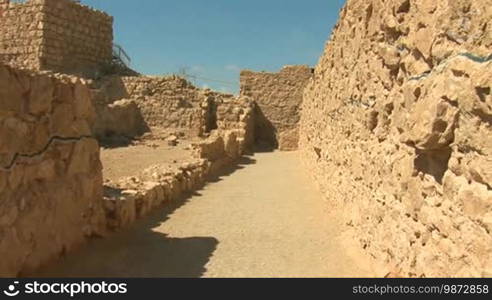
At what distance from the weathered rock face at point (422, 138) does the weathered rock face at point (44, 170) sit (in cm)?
349

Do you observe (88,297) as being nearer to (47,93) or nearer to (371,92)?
(47,93)

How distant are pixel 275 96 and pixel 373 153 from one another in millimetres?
16958

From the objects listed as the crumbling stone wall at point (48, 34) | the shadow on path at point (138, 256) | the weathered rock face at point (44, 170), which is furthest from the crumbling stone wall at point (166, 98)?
the weathered rock face at point (44, 170)

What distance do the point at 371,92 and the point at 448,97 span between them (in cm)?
243

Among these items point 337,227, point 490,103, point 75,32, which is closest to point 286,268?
point 337,227

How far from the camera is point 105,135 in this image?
16.3m

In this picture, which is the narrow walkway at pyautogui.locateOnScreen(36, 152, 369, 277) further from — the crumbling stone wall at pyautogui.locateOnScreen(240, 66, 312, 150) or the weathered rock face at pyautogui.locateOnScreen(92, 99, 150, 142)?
the crumbling stone wall at pyautogui.locateOnScreen(240, 66, 312, 150)

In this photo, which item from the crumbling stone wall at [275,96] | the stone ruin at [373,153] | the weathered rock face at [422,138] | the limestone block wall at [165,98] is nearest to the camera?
the weathered rock face at [422,138]

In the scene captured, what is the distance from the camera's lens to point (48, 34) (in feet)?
59.4

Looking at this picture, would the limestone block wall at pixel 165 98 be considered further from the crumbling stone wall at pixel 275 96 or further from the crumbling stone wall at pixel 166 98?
the crumbling stone wall at pixel 275 96

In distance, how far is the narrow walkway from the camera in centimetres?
513

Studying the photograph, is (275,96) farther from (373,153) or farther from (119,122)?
(373,153)

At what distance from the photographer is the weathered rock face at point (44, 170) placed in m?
4.20

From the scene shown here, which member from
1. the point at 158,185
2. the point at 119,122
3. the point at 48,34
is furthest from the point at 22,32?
the point at 158,185
